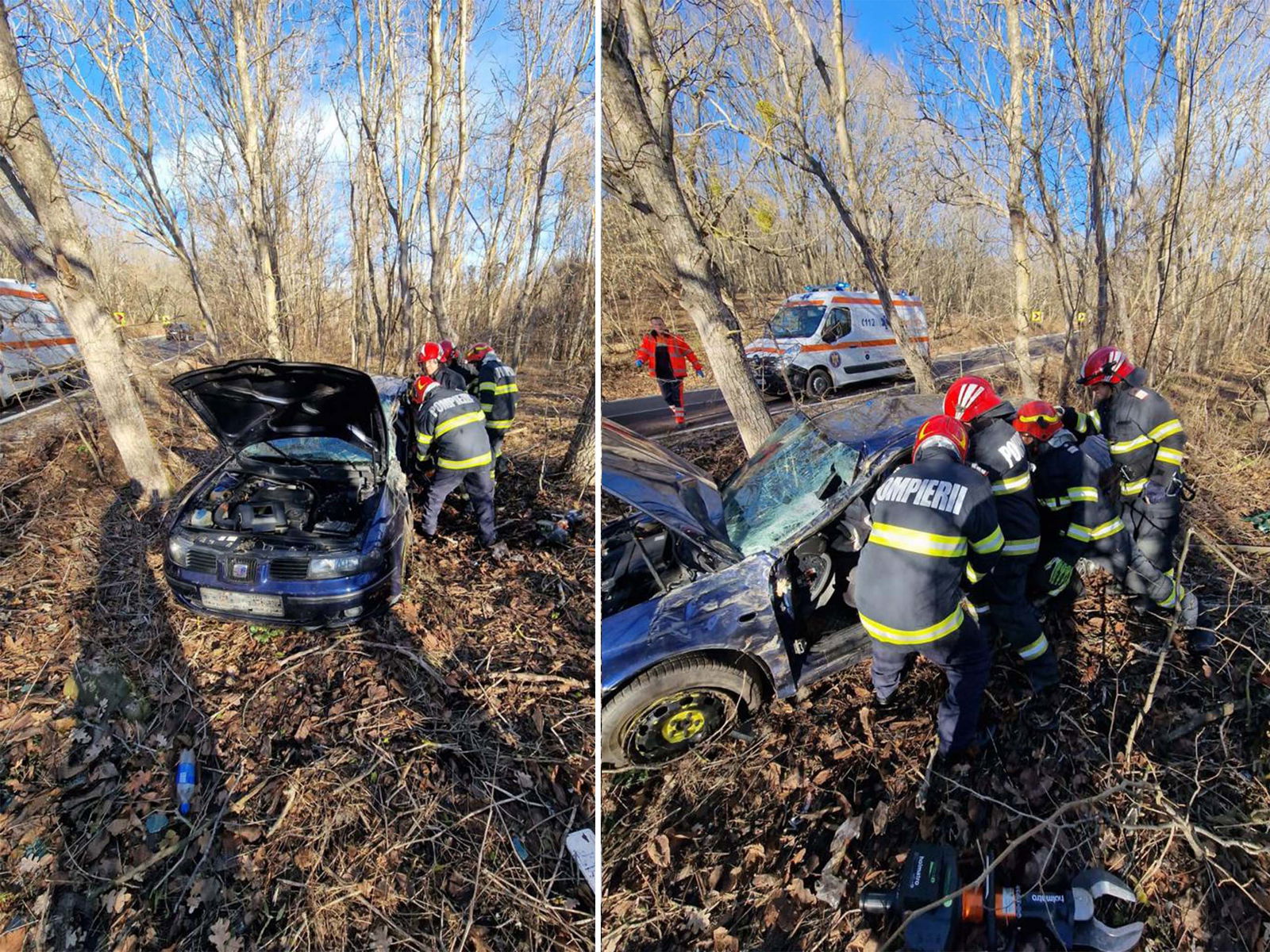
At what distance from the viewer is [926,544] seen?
2596 millimetres

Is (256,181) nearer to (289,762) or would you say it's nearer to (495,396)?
(495,396)

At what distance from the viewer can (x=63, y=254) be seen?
4988 mm

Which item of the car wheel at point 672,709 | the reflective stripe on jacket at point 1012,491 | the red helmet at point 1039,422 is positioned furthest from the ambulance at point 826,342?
the car wheel at point 672,709

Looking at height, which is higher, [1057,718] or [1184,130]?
[1184,130]

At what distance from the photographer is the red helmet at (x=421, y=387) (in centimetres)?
521

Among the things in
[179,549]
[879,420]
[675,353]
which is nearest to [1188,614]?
[879,420]

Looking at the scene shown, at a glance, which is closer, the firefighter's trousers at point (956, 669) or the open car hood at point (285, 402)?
the firefighter's trousers at point (956, 669)

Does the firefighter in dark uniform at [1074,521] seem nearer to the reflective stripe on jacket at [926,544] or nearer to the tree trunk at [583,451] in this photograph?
the reflective stripe on jacket at [926,544]

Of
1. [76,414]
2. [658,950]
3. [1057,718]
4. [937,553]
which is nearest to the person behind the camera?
[658,950]

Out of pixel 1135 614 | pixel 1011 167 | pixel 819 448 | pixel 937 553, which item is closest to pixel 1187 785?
pixel 1135 614

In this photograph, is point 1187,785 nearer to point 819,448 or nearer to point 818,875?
point 818,875

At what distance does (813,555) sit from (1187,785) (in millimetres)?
1796

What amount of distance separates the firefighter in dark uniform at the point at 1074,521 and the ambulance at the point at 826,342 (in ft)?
23.4

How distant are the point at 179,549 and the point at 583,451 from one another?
367cm
